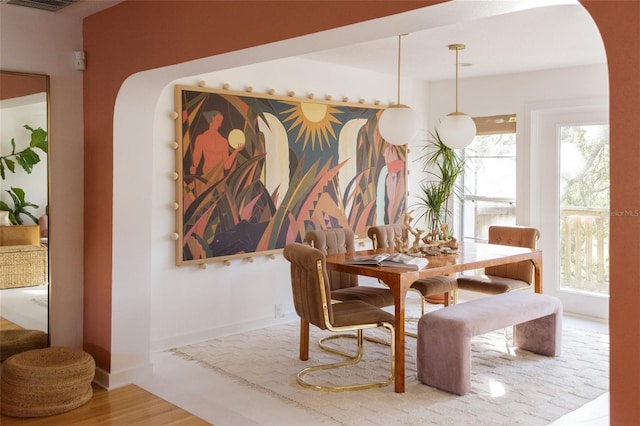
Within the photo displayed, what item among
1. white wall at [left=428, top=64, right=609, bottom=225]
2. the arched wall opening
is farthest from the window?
the arched wall opening

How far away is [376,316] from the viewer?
3924 millimetres

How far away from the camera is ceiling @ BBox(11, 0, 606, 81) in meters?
3.98

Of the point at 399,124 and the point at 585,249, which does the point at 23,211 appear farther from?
the point at 585,249

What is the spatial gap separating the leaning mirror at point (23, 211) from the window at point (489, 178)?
14.2 ft

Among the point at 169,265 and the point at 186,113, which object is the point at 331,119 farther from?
the point at 169,265

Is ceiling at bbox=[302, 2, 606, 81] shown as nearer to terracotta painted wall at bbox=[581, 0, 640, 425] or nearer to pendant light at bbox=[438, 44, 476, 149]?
pendant light at bbox=[438, 44, 476, 149]

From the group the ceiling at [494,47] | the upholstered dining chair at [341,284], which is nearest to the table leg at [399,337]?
the upholstered dining chair at [341,284]

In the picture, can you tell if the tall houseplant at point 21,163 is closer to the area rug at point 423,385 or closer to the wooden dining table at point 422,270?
the area rug at point 423,385

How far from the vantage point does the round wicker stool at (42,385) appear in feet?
11.2

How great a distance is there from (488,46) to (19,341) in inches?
155

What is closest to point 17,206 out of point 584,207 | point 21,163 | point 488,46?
point 21,163

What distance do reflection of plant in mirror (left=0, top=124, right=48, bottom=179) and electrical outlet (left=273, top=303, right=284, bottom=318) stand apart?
2409 mm

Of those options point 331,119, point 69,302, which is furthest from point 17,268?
point 331,119

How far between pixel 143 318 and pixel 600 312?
4073 millimetres
